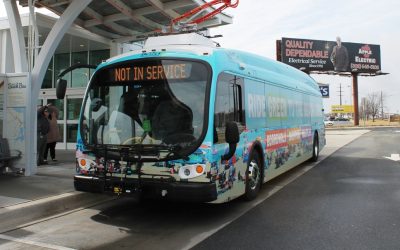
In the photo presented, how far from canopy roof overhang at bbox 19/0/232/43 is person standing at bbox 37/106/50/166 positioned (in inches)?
123

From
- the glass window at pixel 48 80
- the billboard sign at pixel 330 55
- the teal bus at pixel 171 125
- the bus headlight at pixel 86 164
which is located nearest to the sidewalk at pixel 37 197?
the teal bus at pixel 171 125

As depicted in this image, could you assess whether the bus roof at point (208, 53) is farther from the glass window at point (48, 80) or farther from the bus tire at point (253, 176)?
the glass window at point (48, 80)

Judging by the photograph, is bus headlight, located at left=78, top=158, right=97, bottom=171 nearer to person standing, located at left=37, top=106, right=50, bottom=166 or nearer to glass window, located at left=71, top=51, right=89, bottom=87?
person standing, located at left=37, top=106, right=50, bottom=166

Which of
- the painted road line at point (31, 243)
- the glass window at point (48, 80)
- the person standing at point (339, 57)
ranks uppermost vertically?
the person standing at point (339, 57)

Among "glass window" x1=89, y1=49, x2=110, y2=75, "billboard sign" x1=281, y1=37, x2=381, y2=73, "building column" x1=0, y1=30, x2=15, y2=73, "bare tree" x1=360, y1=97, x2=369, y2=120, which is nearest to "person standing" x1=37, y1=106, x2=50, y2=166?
"building column" x1=0, y1=30, x2=15, y2=73

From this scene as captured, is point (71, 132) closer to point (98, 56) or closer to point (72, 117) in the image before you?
point (72, 117)

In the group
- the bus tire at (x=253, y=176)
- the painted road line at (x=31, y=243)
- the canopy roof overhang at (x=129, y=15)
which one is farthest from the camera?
the canopy roof overhang at (x=129, y=15)

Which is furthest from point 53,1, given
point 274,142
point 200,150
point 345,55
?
point 345,55

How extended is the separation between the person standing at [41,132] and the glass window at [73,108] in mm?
4409

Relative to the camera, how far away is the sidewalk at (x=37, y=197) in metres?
6.45

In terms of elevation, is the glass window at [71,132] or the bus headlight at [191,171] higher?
the glass window at [71,132]

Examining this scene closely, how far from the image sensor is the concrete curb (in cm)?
629

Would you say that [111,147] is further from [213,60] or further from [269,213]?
[269,213]

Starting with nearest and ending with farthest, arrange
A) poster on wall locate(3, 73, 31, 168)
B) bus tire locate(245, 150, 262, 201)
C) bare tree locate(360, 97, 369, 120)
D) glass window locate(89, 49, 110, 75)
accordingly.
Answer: bus tire locate(245, 150, 262, 201) < poster on wall locate(3, 73, 31, 168) < glass window locate(89, 49, 110, 75) < bare tree locate(360, 97, 369, 120)
